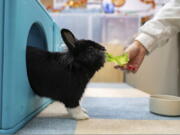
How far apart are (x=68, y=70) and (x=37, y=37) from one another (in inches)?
10.4

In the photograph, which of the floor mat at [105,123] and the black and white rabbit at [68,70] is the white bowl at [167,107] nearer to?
the floor mat at [105,123]

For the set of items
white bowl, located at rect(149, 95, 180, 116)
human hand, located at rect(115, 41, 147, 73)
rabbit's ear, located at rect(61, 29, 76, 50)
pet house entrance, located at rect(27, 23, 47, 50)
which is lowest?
white bowl, located at rect(149, 95, 180, 116)

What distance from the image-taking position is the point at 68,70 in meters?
0.57

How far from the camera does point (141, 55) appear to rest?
86cm

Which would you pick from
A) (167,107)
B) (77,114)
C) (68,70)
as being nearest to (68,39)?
(68,70)

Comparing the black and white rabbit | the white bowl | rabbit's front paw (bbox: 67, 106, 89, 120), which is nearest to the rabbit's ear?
the black and white rabbit

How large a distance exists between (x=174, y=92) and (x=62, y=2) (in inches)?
70.3

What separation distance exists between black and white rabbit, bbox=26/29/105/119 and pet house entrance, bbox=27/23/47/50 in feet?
0.59

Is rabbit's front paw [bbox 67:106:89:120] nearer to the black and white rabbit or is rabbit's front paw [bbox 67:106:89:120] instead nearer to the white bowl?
the black and white rabbit

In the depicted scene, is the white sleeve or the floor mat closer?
the floor mat

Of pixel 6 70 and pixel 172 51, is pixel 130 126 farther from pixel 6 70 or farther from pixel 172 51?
pixel 172 51

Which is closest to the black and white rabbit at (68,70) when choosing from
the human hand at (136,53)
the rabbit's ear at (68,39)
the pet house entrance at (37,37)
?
the rabbit's ear at (68,39)

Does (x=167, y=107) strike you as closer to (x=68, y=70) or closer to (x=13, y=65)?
(x=68, y=70)

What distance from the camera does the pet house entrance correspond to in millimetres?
744
